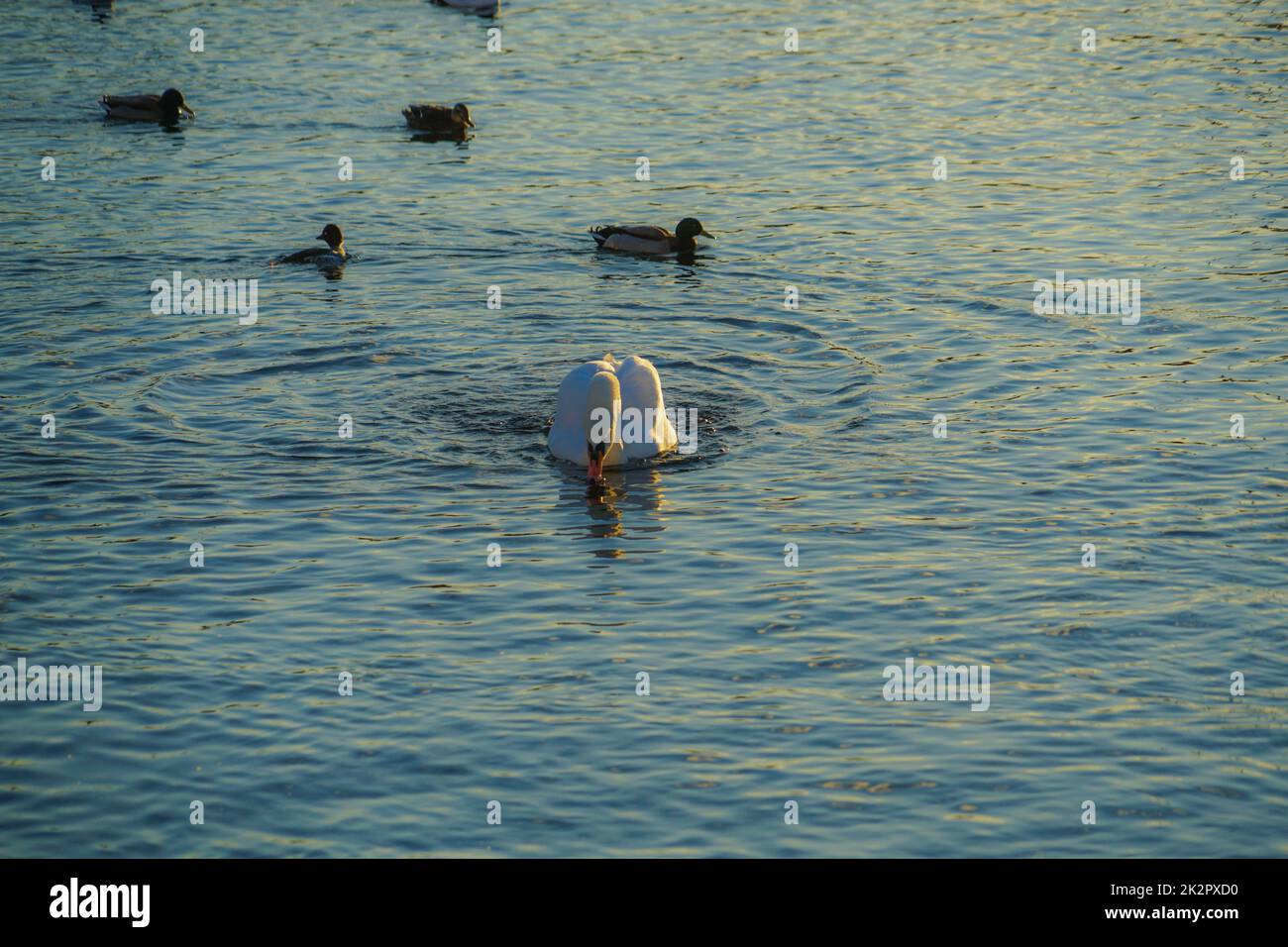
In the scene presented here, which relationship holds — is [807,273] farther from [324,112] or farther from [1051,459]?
[324,112]

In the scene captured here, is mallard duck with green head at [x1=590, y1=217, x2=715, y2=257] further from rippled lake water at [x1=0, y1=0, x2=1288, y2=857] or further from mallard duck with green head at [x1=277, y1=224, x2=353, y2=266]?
mallard duck with green head at [x1=277, y1=224, x2=353, y2=266]

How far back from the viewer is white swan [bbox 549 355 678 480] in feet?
57.2

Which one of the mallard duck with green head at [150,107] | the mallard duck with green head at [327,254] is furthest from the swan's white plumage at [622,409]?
the mallard duck with green head at [150,107]

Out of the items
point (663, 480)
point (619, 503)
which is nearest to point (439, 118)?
point (663, 480)

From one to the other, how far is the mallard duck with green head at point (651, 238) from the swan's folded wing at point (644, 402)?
7.01 m

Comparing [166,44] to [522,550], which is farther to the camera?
[166,44]

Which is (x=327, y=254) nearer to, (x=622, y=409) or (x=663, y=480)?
(x=622, y=409)

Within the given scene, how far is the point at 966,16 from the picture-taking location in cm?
3997

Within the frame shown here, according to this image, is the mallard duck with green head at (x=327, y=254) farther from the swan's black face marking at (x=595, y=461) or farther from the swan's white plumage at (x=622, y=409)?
the swan's black face marking at (x=595, y=461)

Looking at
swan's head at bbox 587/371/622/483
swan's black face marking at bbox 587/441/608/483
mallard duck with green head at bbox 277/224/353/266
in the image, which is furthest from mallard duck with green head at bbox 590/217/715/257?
swan's black face marking at bbox 587/441/608/483

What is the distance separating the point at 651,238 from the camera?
24.8 m

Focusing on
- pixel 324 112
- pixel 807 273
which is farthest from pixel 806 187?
pixel 324 112

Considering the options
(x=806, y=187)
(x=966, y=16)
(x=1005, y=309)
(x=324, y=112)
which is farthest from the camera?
(x=966, y=16)

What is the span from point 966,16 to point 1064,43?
3702 millimetres
